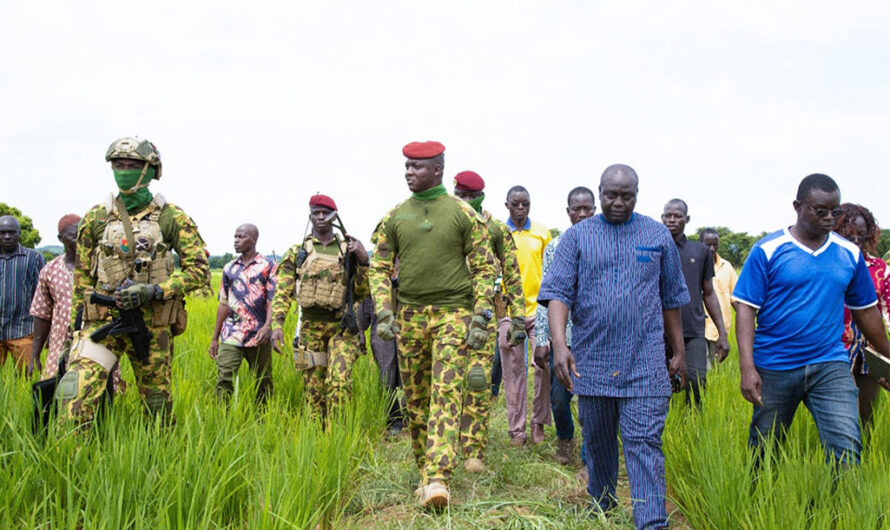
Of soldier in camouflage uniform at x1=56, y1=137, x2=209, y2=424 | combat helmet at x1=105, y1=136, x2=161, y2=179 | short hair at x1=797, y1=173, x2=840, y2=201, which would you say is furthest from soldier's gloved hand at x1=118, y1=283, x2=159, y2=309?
short hair at x1=797, y1=173, x2=840, y2=201

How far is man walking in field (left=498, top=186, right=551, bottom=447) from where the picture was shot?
6.13m

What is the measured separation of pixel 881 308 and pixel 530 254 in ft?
9.01

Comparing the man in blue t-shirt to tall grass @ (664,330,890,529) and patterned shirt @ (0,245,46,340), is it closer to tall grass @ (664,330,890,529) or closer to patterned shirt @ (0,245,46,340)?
tall grass @ (664,330,890,529)

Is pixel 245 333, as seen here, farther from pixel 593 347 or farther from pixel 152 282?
pixel 593 347

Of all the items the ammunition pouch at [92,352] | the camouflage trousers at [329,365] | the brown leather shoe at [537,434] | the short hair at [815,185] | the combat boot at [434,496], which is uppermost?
the short hair at [815,185]

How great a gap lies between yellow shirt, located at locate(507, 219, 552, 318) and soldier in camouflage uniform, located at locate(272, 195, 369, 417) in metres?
1.40

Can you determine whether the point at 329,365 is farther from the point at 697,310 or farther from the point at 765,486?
the point at 765,486

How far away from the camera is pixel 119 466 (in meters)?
3.12

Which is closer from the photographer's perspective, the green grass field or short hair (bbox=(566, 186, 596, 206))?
the green grass field

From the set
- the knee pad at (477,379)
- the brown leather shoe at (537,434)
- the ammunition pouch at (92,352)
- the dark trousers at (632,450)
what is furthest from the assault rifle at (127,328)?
the brown leather shoe at (537,434)

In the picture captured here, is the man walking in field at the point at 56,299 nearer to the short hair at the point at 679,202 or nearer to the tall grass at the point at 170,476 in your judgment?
the tall grass at the point at 170,476

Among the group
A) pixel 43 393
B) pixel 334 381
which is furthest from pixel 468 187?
pixel 43 393

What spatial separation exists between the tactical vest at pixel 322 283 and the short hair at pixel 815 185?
3.55m

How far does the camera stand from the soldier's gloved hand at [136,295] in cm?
423
